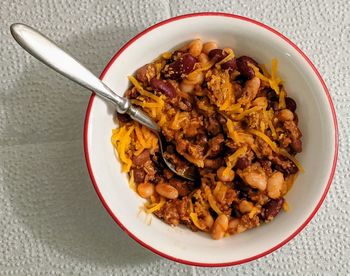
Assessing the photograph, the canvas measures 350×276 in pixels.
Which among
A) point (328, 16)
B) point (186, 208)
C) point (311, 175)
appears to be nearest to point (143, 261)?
point (186, 208)

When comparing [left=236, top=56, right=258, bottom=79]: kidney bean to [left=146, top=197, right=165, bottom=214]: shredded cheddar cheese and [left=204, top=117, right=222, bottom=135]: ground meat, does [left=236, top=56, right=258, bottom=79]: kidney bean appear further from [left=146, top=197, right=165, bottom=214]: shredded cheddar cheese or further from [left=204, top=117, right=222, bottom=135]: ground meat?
[left=146, top=197, right=165, bottom=214]: shredded cheddar cheese

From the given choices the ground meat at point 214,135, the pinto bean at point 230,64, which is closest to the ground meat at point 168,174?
the ground meat at point 214,135

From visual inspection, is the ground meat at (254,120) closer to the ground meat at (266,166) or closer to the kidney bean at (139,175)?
the ground meat at (266,166)

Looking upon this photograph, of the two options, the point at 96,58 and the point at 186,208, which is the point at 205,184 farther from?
the point at 96,58

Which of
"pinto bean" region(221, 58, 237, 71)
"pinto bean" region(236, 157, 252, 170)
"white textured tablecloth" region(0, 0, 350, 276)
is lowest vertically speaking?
"white textured tablecloth" region(0, 0, 350, 276)

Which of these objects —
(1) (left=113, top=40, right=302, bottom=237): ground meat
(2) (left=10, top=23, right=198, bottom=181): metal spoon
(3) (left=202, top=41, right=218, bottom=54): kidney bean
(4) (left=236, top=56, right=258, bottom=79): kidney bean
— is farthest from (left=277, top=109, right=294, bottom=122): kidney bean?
(2) (left=10, top=23, right=198, bottom=181): metal spoon

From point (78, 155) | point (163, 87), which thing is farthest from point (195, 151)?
point (78, 155)
